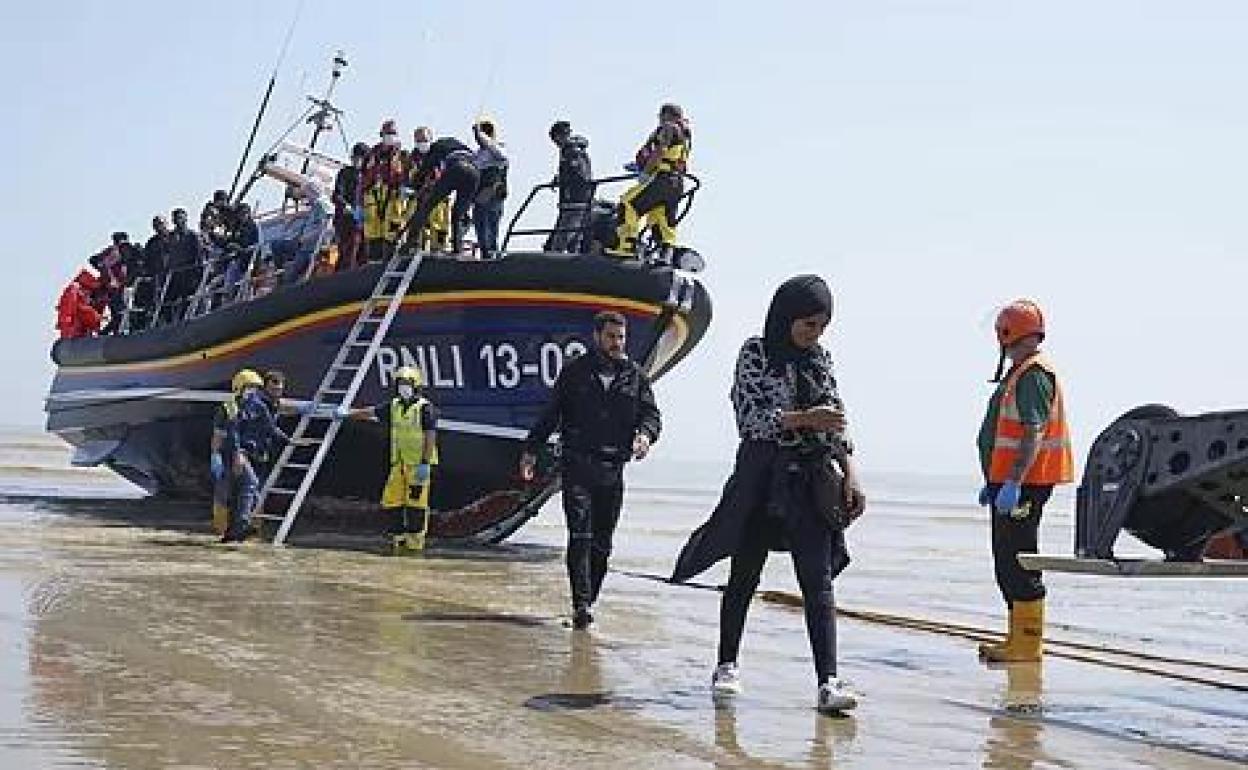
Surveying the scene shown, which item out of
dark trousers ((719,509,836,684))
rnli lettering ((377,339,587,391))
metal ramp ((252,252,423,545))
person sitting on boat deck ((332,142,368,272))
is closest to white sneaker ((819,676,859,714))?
dark trousers ((719,509,836,684))

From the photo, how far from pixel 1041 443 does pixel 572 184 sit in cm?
714

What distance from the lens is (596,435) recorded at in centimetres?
779

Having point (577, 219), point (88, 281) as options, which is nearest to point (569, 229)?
point (577, 219)

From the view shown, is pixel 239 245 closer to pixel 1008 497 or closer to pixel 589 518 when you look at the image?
pixel 589 518

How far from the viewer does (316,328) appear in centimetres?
1345

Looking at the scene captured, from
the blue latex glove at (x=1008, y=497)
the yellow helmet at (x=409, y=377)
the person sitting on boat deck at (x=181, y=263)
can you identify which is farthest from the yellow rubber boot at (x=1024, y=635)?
the person sitting on boat deck at (x=181, y=263)

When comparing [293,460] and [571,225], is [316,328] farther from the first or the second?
[571,225]

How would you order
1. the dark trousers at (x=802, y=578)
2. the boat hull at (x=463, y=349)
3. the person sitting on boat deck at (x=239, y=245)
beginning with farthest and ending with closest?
the person sitting on boat deck at (x=239, y=245), the boat hull at (x=463, y=349), the dark trousers at (x=802, y=578)

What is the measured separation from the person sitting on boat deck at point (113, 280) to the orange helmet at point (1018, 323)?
1354 centimetres

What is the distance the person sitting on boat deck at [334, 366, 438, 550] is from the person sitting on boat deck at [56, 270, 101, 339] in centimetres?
810

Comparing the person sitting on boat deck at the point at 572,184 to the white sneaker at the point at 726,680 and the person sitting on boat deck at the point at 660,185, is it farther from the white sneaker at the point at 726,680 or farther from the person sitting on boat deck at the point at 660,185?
the white sneaker at the point at 726,680

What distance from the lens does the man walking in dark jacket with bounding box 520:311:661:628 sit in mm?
7766

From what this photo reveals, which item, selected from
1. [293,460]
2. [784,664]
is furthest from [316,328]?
[784,664]

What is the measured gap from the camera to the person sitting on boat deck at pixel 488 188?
516 inches
